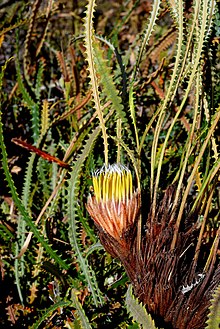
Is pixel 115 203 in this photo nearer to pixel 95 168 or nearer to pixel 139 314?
pixel 139 314

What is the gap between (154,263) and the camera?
20.1 inches

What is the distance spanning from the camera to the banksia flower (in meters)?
0.50

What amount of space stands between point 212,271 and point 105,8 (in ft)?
6.37

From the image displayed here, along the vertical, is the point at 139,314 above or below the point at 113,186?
below

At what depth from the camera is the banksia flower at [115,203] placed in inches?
19.8

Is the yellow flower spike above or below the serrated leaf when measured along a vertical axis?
above

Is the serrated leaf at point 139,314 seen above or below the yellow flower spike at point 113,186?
below

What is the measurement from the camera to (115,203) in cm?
50

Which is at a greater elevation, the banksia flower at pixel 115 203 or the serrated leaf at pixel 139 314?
the banksia flower at pixel 115 203

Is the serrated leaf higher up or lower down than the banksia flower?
lower down

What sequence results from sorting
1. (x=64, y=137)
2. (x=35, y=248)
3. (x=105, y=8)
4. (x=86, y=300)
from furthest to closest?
1. (x=105, y=8)
2. (x=64, y=137)
3. (x=35, y=248)
4. (x=86, y=300)

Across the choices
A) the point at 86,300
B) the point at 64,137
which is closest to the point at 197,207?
the point at 86,300

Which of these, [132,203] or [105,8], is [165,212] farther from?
[105,8]

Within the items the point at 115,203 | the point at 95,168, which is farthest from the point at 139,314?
the point at 95,168
